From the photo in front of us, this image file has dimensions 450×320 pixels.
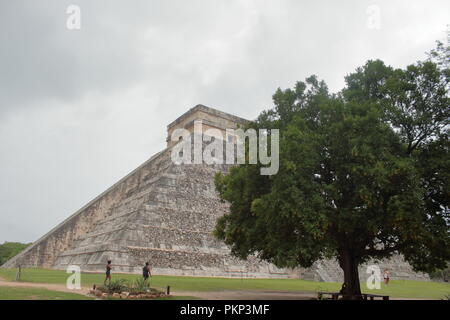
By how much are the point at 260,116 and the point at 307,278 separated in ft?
47.1

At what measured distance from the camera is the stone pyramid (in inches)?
719

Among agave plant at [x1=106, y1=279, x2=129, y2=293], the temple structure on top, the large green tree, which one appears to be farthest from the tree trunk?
the temple structure on top

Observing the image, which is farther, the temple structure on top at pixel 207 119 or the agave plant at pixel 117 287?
the temple structure on top at pixel 207 119

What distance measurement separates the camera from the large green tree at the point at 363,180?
30.0 ft

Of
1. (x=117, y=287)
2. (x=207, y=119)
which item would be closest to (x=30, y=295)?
(x=117, y=287)

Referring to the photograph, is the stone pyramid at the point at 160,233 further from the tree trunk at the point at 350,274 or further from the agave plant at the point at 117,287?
the tree trunk at the point at 350,274

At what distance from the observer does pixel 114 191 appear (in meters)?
27.0

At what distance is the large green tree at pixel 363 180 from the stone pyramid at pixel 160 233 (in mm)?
7618

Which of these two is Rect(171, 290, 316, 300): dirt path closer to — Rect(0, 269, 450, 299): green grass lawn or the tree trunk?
Rect(0, 269, 450, 299): green grass lawn

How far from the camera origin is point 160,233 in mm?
19406

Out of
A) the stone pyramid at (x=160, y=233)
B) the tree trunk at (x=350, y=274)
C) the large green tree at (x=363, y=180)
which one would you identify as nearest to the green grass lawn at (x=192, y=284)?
the stone pyramid at (x=160, y=233)
